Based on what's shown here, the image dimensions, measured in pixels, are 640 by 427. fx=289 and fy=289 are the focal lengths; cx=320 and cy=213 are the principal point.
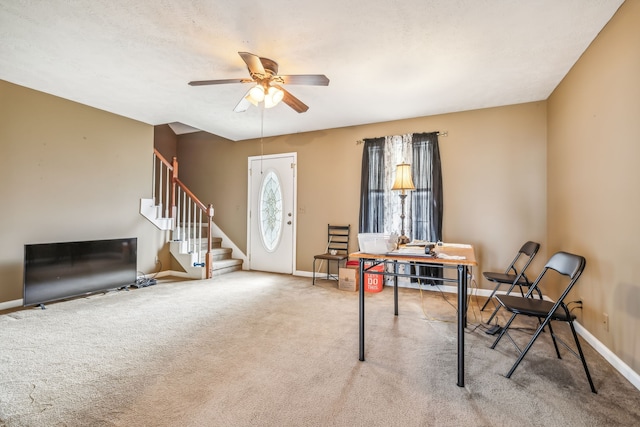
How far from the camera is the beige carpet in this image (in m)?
1.57

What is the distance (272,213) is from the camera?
Result: 18.3ft

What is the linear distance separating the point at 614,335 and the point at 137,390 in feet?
10.9

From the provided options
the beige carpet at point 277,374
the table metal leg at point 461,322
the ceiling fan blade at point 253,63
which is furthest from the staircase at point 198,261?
the table metal leg at point 461,322

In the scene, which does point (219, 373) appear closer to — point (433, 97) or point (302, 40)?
point (302, 40)

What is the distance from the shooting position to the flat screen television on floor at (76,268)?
10.8ft

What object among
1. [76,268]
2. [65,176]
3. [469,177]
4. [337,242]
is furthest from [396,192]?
[65,176]

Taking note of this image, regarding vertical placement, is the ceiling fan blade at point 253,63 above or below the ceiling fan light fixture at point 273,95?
above

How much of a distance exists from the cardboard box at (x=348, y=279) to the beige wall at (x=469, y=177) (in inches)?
31.4

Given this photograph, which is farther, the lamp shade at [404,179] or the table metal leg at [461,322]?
the lamp shade at [404,179]

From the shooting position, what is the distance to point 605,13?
7.04 ft

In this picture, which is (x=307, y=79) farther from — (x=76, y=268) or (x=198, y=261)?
(x=198, y=261)

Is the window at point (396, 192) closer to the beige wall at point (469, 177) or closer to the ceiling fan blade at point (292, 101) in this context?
the beige wall at point (469, 177)

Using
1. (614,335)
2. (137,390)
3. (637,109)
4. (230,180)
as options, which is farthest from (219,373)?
(230,180)

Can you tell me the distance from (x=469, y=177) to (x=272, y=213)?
3420 mm
